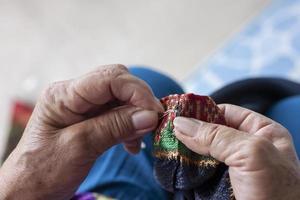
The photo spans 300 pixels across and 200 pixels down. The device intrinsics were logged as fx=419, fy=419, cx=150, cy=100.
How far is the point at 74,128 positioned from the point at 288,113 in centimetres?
53

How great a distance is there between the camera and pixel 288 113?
0.90m

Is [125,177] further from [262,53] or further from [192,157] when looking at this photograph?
[262,53]

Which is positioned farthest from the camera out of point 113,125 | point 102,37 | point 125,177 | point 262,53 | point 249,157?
point 102,37

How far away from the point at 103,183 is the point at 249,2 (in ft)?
3.72

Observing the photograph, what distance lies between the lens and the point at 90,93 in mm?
523

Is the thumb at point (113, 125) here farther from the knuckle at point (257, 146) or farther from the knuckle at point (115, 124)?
the knuckle at point (257, 146)

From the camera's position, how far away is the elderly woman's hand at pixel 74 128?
1.74 ft

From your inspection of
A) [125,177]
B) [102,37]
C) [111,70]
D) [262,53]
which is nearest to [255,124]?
[111,70]

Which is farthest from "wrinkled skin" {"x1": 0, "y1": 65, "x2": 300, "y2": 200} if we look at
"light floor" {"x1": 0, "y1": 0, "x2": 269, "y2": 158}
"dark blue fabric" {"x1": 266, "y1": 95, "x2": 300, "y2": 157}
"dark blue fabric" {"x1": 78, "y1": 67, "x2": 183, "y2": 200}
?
"light floor" {"x1": 0, "y1": 0, "x2": 269, "y2": 158}

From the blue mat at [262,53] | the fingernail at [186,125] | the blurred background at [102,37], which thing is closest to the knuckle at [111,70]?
the fingernail at [186,125]

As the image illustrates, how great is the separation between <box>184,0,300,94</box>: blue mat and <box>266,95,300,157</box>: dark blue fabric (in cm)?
27

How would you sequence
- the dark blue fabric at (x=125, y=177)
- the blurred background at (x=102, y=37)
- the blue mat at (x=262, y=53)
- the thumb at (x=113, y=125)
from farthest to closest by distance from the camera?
the blurred background at (x=102, y=37), the blue mat at (x=262, y=53), the dark blue fabric at (x=125, y=177), the thumb at (x=113, y=125)

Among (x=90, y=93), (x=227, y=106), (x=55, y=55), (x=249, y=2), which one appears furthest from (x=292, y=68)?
(x=55, y=55)

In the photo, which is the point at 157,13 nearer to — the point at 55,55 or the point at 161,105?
the point at 55,55
